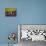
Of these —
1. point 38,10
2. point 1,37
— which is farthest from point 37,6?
point 1,37

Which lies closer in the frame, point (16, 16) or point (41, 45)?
point (41, 45)

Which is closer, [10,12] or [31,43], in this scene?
[31,43]

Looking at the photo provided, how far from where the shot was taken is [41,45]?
323cm

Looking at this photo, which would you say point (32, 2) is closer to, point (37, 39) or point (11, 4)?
point (11, 4)

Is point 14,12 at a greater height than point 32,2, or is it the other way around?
point 32,2

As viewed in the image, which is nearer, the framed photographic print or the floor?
the floor

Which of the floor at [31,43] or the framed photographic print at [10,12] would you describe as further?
the framed photographic print at [10,12]

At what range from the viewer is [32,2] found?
3457 mm

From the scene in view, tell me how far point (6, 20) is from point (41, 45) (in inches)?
44.9

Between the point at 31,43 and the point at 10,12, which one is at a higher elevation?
the point at 10,12

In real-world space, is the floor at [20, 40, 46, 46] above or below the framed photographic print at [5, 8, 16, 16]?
below

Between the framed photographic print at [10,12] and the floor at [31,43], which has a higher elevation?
the framed photographic print at [10,12]

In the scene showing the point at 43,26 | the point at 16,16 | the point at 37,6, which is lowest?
the point at 43,26

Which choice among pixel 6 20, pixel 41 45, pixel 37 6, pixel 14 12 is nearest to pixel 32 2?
pixel 37 6
